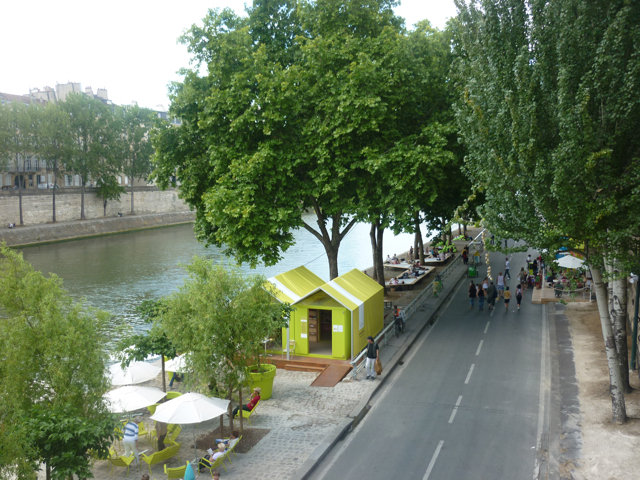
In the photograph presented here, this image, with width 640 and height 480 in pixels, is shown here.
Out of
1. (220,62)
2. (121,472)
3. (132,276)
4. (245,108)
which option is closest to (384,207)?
(245,108)

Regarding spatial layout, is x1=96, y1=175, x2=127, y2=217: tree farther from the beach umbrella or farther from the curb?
the beach umbrella

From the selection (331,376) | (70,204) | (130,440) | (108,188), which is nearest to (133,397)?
(130,440)

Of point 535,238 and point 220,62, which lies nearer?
point 535,238

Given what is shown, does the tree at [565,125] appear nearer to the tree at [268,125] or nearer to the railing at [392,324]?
the railing at [392,324]

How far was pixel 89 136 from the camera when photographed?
68.9m

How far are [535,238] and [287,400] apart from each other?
8.77 m

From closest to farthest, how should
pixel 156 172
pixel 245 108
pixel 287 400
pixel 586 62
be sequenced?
pixel 586 62, pixel 287 400, pixel 245 108, pixel 156 172

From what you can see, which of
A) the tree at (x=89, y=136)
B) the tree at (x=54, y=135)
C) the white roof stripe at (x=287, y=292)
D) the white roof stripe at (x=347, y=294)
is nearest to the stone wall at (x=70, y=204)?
the tree at (x=54, y=135)

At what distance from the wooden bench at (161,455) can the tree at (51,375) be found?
2358 mm

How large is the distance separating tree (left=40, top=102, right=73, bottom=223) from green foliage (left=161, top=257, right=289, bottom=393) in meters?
55.2

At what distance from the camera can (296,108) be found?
73.8ft

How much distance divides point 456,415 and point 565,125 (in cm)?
821

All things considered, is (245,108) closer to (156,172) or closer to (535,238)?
(156,172)

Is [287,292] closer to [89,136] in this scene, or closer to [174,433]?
[174,433]
